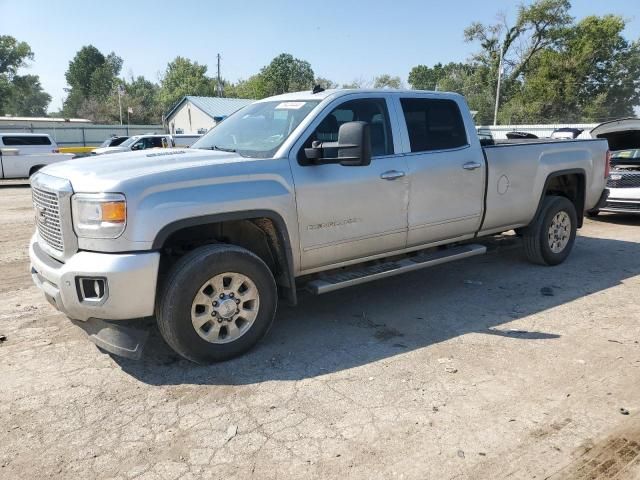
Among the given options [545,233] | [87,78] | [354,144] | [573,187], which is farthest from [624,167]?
[87,78]

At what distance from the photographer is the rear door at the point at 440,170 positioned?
4.83 metres

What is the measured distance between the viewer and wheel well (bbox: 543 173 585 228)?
6602 millimetres

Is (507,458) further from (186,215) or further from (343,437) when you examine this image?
(186,215)

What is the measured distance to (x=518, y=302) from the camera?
17.1ft

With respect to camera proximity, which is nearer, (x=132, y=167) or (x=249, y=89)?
(x=132, y=167)

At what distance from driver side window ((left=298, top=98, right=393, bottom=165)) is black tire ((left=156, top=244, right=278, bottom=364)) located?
1248mm

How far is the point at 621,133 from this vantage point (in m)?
9.82

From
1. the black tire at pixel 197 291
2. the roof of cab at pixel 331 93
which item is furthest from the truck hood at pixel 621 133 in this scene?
the black tire at pixel 197 291

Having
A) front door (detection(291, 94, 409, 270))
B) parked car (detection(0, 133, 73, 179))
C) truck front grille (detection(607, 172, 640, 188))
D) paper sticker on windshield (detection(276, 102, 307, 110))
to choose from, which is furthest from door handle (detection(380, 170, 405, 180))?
parked car (detection(0, 133, 73, 179))

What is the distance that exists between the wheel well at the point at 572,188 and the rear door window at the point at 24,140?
64.4 feet

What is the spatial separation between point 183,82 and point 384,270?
9374 centimetres

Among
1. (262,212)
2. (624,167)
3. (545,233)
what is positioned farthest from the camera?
(624,167)

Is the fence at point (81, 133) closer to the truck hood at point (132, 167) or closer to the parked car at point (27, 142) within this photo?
the parked car at point (27, 142)

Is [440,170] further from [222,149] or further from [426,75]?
[426,75]
